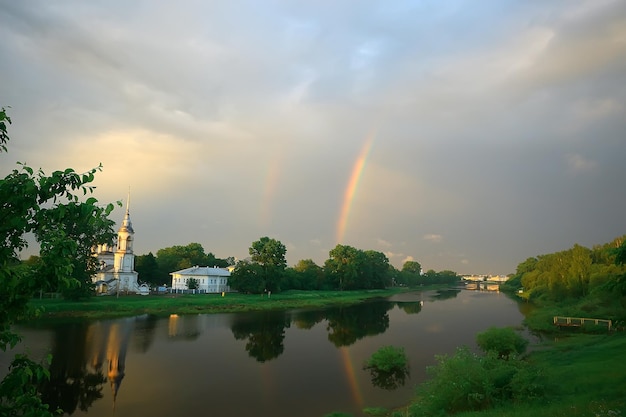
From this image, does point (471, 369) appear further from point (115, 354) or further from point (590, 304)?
point (590, 304)

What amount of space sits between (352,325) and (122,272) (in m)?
47.8

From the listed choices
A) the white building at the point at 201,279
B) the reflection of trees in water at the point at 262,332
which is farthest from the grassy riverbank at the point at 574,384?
the white building at the point at 201,279

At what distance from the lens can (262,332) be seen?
44.2m

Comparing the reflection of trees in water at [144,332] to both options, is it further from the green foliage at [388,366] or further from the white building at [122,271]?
the white building at [122,271]

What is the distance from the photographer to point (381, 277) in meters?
135

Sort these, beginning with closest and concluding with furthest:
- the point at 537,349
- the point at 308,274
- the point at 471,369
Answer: the point at 471,369, the point at 537,349, the point at 308,274

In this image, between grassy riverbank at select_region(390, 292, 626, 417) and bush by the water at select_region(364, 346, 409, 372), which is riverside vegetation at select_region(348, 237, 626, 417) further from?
bush by the water at select_region(364, 346, 409, 372)

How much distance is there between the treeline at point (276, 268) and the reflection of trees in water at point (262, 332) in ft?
72.9

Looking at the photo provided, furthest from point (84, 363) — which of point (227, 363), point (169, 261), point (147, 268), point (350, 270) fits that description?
point (350, 270)

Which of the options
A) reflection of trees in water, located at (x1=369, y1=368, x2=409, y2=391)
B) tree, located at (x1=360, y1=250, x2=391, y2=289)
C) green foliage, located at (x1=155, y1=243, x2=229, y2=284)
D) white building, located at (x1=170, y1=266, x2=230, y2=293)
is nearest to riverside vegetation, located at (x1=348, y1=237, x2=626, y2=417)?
reflection of trees in water, located at (x1=369, y1=368, x2=409, y2=391)

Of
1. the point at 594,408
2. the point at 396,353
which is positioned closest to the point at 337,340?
the point at 396,353

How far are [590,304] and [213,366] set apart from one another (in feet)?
153

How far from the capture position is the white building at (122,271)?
7381 cm

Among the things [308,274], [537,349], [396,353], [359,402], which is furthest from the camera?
[308,274]
